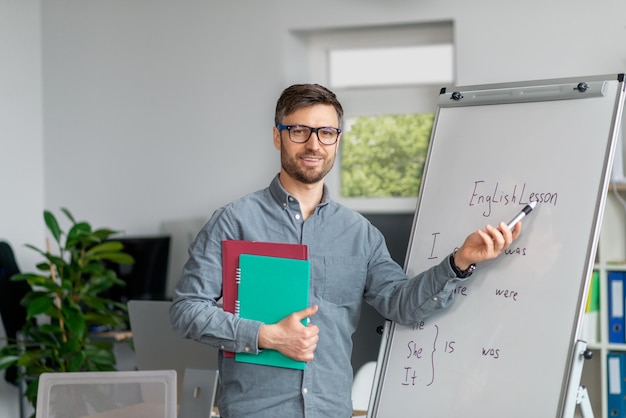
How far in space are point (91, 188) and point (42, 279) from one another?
117 cm

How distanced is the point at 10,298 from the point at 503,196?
283 centimetres

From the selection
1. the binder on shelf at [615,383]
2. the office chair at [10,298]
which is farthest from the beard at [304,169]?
the office chair at [10,298]

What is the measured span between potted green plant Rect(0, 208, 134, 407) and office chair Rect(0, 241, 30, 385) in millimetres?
116

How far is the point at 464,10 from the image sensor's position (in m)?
4.14

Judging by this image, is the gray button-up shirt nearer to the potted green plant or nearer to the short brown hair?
the short brown hair

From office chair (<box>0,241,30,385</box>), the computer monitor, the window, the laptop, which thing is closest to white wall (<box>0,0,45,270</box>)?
office chair (<box>0,241,30,385</box>)

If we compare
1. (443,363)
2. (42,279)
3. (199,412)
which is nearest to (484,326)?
(443,363)

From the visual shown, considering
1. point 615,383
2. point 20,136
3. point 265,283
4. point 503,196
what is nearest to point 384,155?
point 615,383

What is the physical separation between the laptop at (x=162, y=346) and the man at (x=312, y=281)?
1.80ft

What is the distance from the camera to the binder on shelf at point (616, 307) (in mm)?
3701

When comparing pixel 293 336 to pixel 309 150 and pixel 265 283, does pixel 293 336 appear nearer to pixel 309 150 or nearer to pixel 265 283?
pixel 265 283

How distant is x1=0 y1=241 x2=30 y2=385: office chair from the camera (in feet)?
13.6

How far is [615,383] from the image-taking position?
12.1 feet

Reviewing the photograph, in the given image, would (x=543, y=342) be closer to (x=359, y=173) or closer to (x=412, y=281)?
(x=412, y=281)
